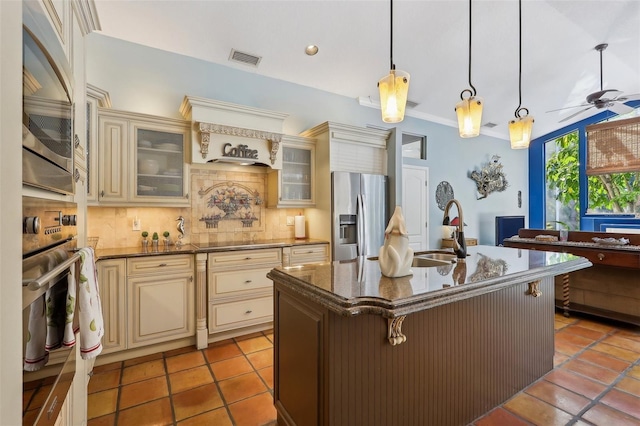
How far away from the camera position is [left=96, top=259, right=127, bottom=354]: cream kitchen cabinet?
261 cm

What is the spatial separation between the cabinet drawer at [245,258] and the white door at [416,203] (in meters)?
2.60

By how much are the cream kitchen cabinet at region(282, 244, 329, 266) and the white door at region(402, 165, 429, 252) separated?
2.00 meters

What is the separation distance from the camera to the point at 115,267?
265 cm

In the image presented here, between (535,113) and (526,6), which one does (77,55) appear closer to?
(526,6)

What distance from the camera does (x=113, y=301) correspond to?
2650mm

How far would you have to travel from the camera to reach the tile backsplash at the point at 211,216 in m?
3.12

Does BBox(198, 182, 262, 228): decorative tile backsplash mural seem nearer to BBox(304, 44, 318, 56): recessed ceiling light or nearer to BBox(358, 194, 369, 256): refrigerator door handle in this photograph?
BBox(358, 194, 369, 256): refrigerator door handle

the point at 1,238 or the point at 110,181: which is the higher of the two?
the point at 110,181

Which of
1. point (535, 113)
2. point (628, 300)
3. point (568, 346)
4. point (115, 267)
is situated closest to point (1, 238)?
point (115, 267)

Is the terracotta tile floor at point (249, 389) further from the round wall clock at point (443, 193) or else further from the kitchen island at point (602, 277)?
the round wall clock at point (443, 193)

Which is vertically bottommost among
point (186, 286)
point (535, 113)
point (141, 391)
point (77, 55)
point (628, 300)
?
point (141, 391)

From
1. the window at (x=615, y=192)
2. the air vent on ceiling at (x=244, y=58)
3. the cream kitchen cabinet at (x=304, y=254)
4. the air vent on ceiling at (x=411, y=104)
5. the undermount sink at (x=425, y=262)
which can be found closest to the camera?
the undermount sink at (x=425, y=262)

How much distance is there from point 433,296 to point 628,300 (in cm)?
354

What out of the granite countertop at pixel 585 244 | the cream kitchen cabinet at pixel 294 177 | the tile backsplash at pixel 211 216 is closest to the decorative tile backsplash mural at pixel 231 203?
the tile backsplash at pixel 211 216
